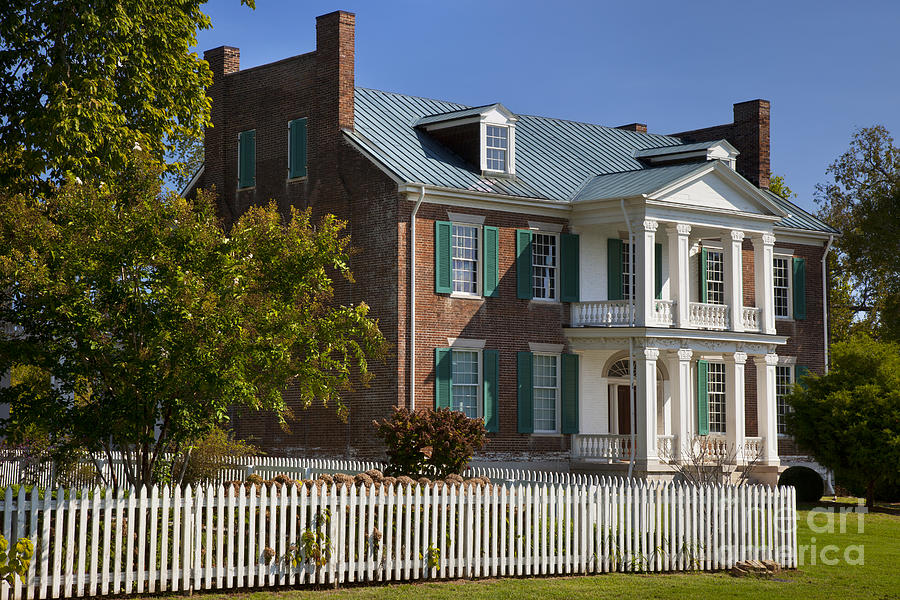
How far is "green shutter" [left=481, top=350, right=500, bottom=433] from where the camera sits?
28828 mm

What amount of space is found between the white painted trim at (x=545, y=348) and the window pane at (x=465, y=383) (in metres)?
1.66

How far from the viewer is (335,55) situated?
97.8 feet

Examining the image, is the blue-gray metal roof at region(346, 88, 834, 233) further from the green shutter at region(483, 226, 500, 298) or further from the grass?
the grass

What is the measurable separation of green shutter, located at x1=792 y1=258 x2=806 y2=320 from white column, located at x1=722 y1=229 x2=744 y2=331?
183 inches

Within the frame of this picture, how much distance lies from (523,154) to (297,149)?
237 inches

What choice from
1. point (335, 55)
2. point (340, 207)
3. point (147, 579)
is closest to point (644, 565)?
point (147, 579)

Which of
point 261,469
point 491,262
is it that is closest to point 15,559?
point 261,469

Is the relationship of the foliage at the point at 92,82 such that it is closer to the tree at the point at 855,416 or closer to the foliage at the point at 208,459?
the foliage at the point at 208,459

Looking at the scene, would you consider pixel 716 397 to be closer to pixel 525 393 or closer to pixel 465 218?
pixel 525 393

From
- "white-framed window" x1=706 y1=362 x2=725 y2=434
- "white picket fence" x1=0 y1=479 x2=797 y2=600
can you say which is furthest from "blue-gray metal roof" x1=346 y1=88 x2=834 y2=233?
"white picket fence" x1=0 y1=479 x2=797 y2=600

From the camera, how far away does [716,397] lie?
3428 centimetres

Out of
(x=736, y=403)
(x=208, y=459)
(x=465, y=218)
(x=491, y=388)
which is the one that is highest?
(x=465, y=218)

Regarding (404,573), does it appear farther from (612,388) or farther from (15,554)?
(612,388)

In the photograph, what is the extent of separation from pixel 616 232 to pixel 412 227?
614 centimetres
